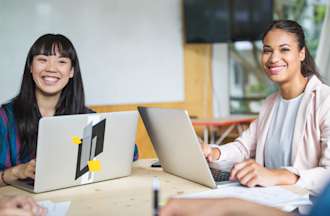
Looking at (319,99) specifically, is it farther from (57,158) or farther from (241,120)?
(241,120)

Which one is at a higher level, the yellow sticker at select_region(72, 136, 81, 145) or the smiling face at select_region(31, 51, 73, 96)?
the smiling face at select_region(31, 51, 73, 96)

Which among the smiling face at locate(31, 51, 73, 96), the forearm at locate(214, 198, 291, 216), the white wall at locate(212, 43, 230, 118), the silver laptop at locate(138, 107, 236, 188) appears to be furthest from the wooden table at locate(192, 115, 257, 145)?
the forearm at locate(214, 198, 291, 216)

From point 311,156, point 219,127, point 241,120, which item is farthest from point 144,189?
point 219,127

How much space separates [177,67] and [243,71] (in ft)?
2.78

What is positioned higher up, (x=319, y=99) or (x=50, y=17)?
(x=50, y=17)

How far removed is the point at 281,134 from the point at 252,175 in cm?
47

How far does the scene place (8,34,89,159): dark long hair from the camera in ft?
5.57

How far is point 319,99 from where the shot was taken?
1.64m

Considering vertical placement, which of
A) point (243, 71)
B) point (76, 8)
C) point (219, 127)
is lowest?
point (219, 127)

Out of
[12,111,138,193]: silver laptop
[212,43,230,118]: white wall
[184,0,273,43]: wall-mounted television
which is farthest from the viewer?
[212,43,230,118]: white wall

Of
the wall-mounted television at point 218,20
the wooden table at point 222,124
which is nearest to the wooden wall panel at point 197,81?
the wall-mounted television at point 218,20

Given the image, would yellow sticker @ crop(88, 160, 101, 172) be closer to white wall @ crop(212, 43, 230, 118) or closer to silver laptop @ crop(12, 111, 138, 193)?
silver laptop @ crop(12, 111, 138, 193)

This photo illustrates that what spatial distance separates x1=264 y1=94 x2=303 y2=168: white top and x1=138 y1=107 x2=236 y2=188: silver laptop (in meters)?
0.31

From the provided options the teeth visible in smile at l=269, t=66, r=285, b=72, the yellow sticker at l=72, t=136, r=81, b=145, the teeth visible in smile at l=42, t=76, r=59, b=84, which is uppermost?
the teeth visible in smile at l=269, t=66, r=285, b=72
